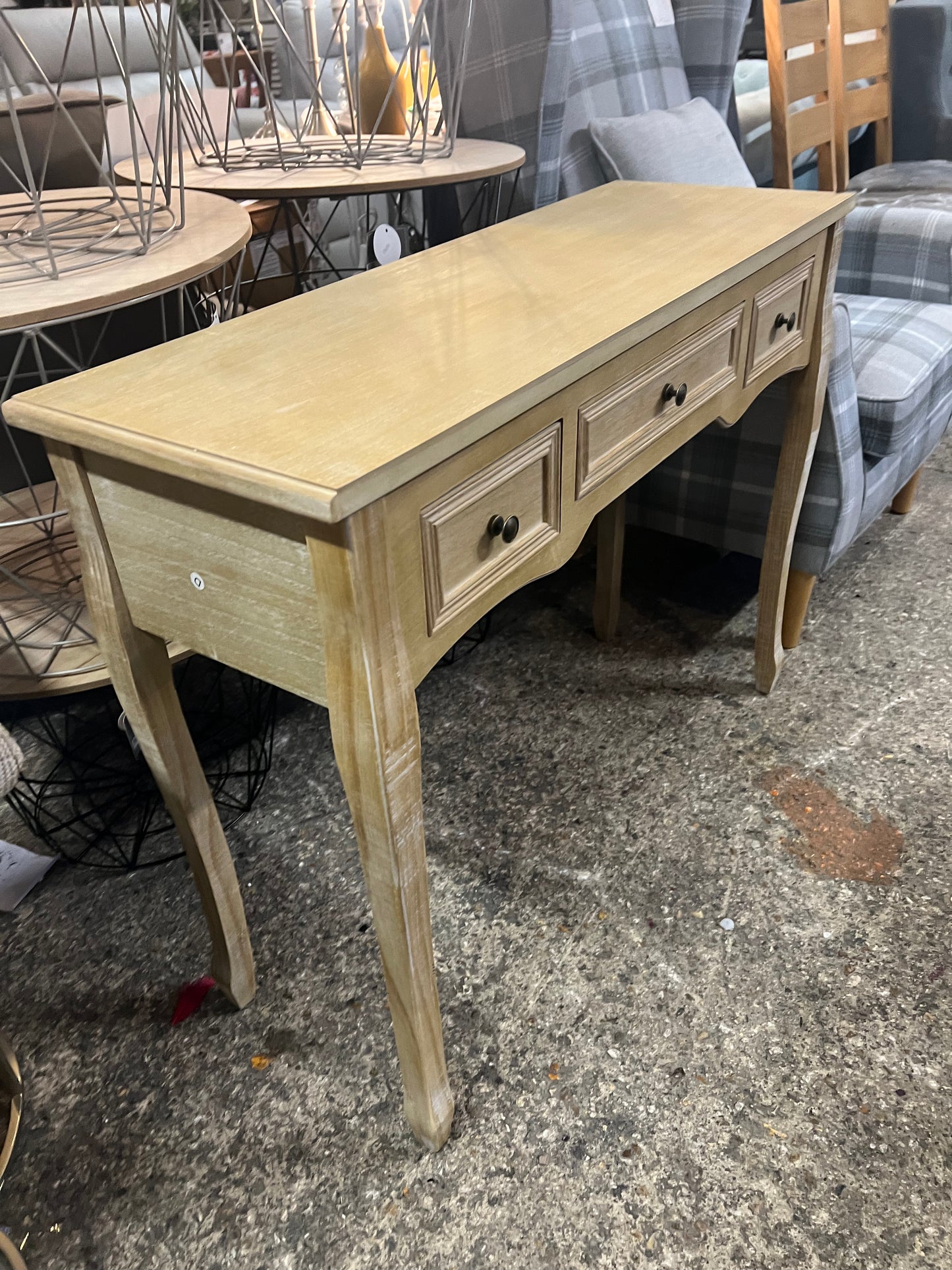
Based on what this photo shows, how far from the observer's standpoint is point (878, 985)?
3.60ft

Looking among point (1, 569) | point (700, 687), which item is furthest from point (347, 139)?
point (700, 687)

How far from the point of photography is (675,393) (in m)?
0.95

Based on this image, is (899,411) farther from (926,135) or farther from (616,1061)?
(926,135)

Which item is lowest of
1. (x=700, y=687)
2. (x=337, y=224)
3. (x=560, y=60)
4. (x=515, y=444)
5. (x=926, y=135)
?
(x=700, y=687)

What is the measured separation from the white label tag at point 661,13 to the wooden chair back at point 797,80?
33 centimetres

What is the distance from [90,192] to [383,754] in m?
0.90

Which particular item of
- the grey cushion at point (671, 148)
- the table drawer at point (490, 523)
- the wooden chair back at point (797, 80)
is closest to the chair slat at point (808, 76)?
the wooden chair back at point (797, 80)

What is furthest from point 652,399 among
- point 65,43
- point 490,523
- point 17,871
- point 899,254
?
point 65,43

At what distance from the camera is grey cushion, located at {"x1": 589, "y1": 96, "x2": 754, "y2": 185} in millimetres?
1513

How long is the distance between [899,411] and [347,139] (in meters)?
0.97

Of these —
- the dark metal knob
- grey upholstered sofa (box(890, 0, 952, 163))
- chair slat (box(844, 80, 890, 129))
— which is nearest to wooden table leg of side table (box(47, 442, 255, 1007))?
the dark metal knob

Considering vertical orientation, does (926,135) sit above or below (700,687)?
above

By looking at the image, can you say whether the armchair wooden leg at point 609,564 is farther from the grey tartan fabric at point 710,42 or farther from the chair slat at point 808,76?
the chair slat at point 808,76

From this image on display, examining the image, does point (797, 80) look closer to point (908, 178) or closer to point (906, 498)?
point (908, 178)
